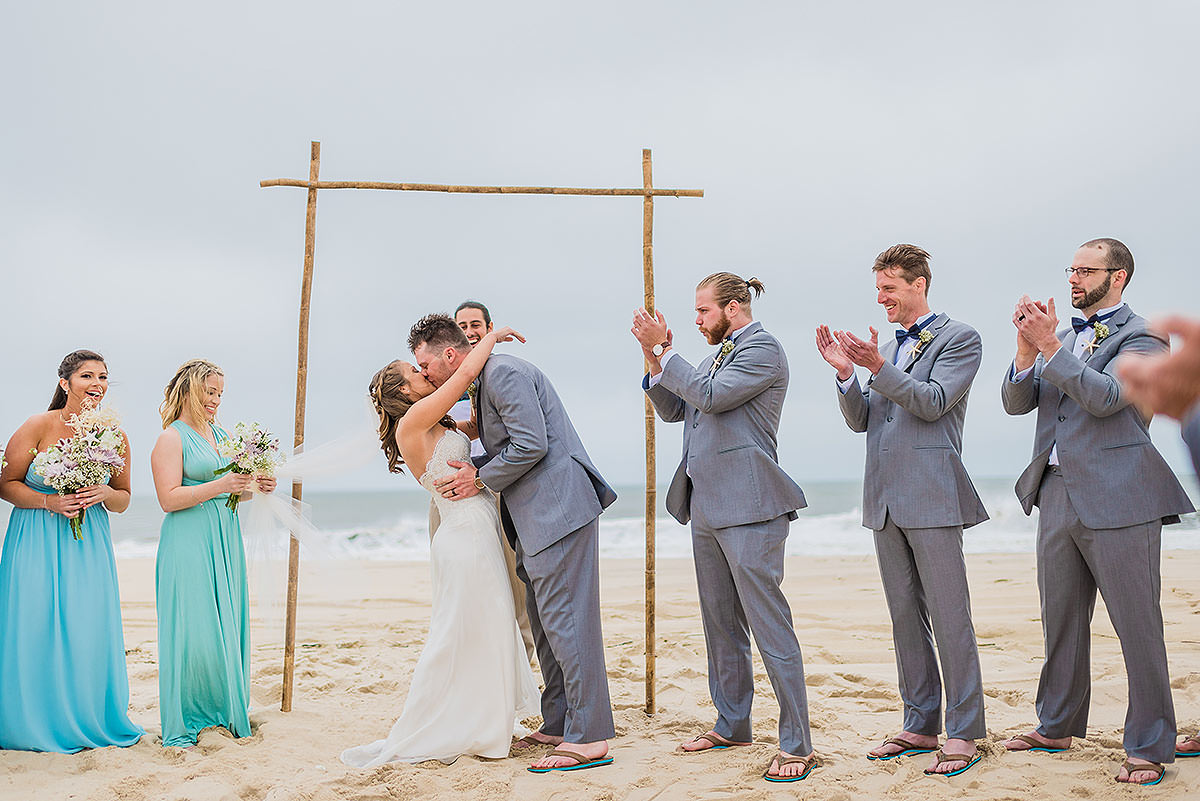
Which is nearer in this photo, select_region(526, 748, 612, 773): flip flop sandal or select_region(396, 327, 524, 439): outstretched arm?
select_region(526, 748, 612, 773): flip flop sandal

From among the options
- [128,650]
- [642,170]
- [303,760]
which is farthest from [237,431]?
[128,650]

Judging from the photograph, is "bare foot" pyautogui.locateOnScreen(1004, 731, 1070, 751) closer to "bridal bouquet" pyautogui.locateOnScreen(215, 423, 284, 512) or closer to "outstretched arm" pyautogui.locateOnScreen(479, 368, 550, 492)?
"outstretched arm" pyautogui.locateOnScreen(479, 368, 550, 492)

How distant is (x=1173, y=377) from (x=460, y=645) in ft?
10.9

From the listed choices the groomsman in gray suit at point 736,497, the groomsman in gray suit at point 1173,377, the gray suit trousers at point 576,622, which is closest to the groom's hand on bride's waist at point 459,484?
the gray suit trousers at point 576,622

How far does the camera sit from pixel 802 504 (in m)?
4.25

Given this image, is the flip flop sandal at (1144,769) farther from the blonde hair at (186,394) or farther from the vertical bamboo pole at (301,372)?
the blonde hair at (186,394)

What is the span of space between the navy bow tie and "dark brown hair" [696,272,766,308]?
4.38ft

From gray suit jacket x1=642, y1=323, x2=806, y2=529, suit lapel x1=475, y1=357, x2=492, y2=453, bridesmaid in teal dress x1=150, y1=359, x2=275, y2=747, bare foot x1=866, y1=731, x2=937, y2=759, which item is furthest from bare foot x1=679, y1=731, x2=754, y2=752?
bridesmaid in teal dress x1=150, y1=359, x2=275, y2=747

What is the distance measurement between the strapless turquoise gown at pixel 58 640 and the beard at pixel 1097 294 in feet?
15.1

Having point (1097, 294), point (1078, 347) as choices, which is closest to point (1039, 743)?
point (1078, 347)

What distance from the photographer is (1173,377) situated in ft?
5.42

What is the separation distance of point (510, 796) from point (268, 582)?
6.37 ft

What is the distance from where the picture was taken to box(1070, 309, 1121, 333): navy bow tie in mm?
4012

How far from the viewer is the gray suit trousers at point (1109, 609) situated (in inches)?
150
